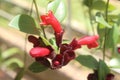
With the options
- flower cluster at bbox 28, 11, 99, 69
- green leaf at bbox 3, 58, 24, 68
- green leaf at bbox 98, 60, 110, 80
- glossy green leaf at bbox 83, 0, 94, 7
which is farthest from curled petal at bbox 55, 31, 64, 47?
green leaf at bbox 3, 58, 24, 68

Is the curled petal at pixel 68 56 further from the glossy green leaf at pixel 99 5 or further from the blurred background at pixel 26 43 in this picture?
the blurred background at pixel 26 43

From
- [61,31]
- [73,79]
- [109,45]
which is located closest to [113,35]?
[109,45]

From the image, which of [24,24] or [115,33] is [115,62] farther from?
[24,24]

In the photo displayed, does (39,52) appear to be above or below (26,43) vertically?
above

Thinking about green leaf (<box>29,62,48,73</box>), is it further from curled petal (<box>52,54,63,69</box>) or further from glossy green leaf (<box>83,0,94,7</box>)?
glossy green leaf (<box>83,0,94,7</box>)

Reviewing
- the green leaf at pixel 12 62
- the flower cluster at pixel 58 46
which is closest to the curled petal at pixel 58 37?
the flower cluster at pixel 58 46

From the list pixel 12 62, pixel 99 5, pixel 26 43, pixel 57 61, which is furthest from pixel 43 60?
pixel 12 62
